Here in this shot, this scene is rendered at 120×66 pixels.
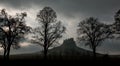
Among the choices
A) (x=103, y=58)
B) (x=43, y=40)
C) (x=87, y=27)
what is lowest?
(x=103, y=58)

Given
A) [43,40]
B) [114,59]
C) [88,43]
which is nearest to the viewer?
[114,59]

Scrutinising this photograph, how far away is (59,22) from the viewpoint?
49562 mm

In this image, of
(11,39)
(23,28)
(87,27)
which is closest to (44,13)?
(23,28)

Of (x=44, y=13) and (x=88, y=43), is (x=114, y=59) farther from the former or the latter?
(x=44, y=13)

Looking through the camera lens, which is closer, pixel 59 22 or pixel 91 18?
pixel 59 22

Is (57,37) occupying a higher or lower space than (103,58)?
higher

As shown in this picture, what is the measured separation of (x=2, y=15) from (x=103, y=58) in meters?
27.7

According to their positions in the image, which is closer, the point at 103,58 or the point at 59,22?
the point at 103,58

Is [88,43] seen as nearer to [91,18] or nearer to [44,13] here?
[91,18]

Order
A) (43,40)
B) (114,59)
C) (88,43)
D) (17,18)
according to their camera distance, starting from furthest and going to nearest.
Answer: (88,43)
(17,18)
(43,40)
(114,59)

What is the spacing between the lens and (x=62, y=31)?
163 feet

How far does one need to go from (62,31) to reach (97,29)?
13.7m

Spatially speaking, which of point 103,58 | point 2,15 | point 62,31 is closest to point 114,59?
point 103,58

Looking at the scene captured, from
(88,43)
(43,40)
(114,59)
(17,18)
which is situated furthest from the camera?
(88,43)
